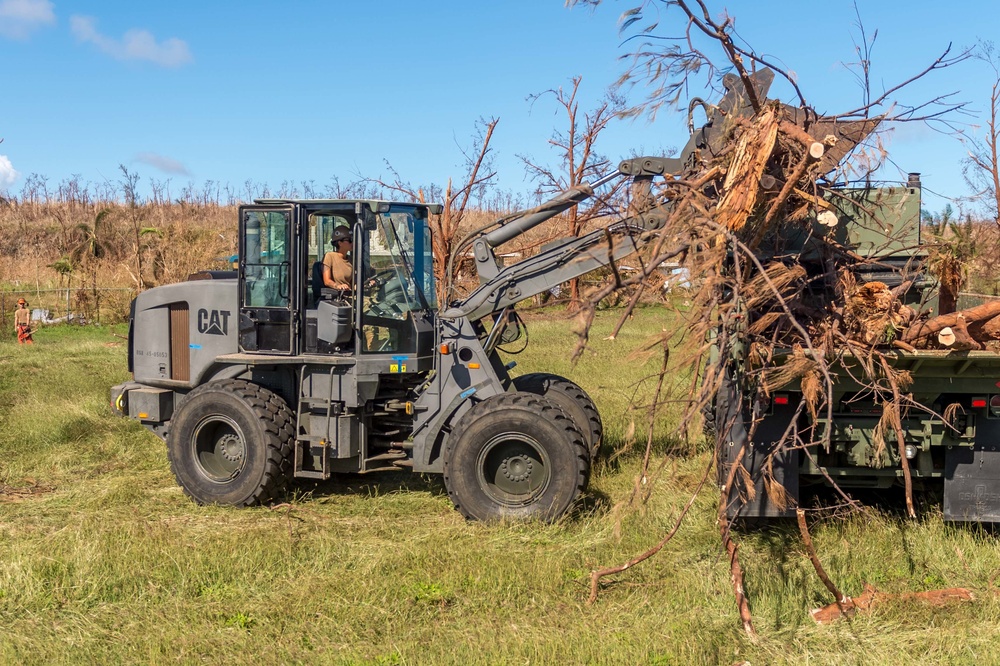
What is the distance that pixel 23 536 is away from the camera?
6973mm

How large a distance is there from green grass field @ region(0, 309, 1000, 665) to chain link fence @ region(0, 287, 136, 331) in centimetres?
1849

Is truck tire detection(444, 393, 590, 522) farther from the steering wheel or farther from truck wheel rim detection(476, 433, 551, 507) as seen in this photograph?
the steering wheel

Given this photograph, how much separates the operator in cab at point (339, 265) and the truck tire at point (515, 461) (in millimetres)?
1635

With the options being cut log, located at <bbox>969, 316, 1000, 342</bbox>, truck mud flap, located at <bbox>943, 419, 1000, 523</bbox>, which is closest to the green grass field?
truck mud flap, located at <bbox>943, 419, 1000, 523</bbox>

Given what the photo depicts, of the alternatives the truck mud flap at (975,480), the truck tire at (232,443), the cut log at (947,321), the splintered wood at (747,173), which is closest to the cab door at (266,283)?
the truck tire at (232,443)

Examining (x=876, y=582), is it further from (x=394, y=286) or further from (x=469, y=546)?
(x=394, y=286)

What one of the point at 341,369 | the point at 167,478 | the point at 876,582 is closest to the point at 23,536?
the point at 167,478

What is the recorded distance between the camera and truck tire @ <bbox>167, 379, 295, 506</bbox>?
765 cm

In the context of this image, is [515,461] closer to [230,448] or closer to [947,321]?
[230,448]

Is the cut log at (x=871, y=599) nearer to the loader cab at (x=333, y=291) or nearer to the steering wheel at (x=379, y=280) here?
the loader cab at (x=333, y=291)

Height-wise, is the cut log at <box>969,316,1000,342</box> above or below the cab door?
below

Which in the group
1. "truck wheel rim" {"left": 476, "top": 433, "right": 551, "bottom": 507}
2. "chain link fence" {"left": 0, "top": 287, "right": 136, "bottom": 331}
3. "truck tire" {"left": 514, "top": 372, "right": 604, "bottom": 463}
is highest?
"chain link fence" {"left": 0, "top": 287, "right": 136, "bottom": 331}

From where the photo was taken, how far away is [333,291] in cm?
Result: 780

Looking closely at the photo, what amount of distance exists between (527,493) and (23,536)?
387 cm
